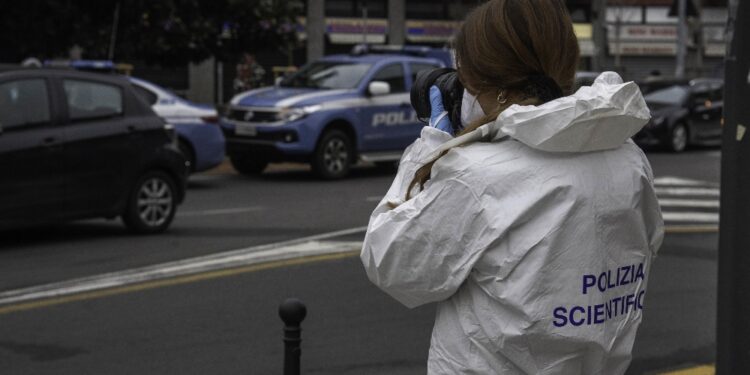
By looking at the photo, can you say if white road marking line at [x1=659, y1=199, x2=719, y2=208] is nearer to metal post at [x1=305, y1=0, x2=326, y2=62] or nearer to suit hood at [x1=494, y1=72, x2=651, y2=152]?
suit hood at [x1=494, y1=72, x2=651, y2=152]

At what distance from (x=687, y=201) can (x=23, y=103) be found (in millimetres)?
8623

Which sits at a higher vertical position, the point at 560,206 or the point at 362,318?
the point at 560,206

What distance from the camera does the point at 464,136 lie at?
2564 mm

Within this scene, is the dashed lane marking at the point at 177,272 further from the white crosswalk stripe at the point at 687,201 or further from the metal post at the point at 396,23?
the metal post at the point at 396,23

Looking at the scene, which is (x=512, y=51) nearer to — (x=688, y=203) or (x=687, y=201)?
(x=688, y=203)

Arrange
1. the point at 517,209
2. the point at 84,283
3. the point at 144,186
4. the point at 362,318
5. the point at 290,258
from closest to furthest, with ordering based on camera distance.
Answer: the point at 517,209
the point at 362,318
the point at 84,283
the point at 290,258
the point at 144,186

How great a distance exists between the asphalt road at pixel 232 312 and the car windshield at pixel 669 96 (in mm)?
13428

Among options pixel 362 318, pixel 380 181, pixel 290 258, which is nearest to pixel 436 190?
pixel 362 318

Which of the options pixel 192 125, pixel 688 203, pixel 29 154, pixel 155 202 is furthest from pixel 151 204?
pixel 688 203

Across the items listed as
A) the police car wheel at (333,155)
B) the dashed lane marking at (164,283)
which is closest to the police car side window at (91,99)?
the dashed lane marking at (164,283)

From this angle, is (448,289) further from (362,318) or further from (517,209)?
(362,318)

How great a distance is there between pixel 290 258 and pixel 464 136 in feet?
25.0

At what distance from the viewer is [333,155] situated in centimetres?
1775

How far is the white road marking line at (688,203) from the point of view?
15.5 m
